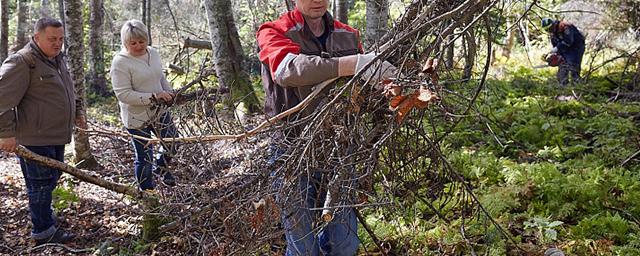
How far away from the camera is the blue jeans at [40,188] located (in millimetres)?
4906

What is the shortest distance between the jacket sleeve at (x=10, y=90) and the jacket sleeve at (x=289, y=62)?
277 cm

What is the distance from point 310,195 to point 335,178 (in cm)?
55

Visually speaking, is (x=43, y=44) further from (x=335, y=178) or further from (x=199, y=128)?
(x=335, y=178)

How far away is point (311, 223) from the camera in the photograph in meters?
3.06

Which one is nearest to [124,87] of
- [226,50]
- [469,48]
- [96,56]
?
[226,50]

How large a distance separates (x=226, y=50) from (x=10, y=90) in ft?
13.1

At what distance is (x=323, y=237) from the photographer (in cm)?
351

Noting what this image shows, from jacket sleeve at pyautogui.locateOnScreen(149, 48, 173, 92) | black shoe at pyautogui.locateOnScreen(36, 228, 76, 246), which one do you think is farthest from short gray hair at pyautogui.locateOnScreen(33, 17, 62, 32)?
black shoe at pyautogui.locateOnScreen(36, 228, 76, 246)

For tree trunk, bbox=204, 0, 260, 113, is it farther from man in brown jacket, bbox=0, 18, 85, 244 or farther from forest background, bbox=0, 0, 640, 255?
man in brown jacket, bbox=0, 18, 85, 244

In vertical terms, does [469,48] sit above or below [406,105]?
above

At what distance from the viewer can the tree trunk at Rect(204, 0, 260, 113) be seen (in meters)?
8.13

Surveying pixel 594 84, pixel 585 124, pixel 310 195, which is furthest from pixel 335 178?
pixel 594 84

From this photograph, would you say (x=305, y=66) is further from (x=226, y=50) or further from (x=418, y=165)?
(x=226, y=50)

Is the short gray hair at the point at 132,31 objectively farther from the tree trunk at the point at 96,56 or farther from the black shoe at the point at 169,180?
the tree trunk at the point at 96,56
